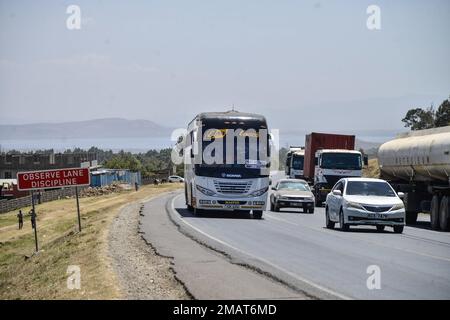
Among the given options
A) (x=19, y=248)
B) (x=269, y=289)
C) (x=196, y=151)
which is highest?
(x=196, y=151)

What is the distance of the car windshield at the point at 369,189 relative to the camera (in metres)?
26.2

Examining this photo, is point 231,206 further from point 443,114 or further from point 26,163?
point 26,163

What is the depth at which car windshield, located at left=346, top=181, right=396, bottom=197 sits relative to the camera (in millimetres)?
26188

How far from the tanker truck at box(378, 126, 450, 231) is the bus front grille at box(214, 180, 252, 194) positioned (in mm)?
6499

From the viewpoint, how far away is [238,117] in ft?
102

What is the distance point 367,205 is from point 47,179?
10928mm

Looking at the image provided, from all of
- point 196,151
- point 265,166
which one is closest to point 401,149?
point 265,166

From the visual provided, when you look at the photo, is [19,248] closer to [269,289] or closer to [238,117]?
[238,117]

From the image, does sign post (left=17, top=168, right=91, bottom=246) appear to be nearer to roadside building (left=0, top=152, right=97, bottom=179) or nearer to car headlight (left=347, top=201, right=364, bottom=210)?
car headlight (left=347, top=201, right=364, bottom=210)

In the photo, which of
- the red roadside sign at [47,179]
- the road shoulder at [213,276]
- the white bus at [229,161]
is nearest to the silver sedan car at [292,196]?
the white bus at [229,161]

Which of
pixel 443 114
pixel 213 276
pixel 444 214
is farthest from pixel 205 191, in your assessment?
pixel 443 114

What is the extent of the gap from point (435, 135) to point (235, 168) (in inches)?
290

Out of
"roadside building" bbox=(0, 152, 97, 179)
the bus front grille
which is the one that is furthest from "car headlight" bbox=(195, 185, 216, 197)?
"roadside building" bbox=(0, 152, 97, 179)

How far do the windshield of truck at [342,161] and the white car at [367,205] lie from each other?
18.1 m
